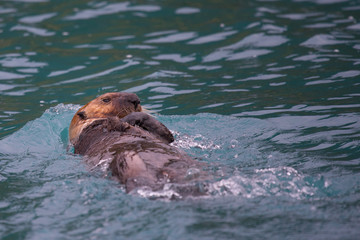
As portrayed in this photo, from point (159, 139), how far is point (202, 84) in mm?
2914

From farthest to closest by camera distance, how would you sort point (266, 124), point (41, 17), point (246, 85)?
point (41, 17) → point (246, 85) → point (266, 124)

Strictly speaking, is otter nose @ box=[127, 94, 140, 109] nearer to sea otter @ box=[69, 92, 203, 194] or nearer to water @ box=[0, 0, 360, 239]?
sea otter @ box=[69, 92, 203, 194]

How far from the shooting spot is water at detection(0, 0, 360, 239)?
3.39m

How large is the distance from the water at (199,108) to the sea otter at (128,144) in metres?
0.16

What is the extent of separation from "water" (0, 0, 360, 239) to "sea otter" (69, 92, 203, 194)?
0.16 meters

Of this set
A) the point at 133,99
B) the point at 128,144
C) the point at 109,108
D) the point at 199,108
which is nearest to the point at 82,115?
the point at 109,108

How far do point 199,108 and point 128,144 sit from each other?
2.59 m

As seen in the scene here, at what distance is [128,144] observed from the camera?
15.2ft

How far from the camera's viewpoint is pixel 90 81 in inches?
332

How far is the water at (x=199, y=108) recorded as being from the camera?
339 centimetres

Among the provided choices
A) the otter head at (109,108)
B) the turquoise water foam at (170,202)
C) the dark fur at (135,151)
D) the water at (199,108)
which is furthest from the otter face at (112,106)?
the turquoise water foam at (170,202)

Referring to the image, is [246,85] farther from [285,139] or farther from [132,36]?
[132,36]

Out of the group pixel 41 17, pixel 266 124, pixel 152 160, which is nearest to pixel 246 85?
pixel 266 124

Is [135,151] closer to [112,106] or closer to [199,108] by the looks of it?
[112,106]
